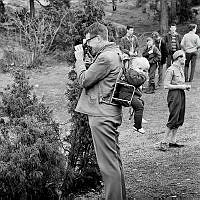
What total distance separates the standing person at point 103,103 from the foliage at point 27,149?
806 millimetres

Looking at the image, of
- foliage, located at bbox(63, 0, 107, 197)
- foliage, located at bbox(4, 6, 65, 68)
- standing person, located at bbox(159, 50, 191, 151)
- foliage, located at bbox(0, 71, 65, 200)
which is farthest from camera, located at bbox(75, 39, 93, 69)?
foliage, located at bbox(4, 6, 65, 68)

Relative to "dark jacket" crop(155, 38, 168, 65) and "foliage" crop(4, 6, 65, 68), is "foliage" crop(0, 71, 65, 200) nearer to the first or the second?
"dark jacket" crop(155, 38, 168, 65)

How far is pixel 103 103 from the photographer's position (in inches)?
179

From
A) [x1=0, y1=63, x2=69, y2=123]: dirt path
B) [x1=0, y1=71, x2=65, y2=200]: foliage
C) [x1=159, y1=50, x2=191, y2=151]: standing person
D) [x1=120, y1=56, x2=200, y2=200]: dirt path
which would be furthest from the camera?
[x1=0, y1=63, x2=69, y2=123]: dirt path

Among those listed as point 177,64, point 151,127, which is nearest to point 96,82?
point 177,64

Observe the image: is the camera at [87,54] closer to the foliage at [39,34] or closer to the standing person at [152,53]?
the standing person at [152,53]

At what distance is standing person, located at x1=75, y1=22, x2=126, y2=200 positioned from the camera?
4500 mm

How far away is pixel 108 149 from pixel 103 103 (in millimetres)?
450

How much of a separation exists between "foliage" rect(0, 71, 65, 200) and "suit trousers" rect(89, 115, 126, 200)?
820 millimetres

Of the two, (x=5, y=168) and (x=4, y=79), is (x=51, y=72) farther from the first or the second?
(x=5, y=168)

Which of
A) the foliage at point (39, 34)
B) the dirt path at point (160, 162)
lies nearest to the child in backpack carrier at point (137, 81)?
the dirt path at point (160, 162)

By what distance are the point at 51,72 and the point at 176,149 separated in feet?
35.7

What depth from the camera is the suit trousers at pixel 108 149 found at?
4523mm

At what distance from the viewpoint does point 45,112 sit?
561 cm
